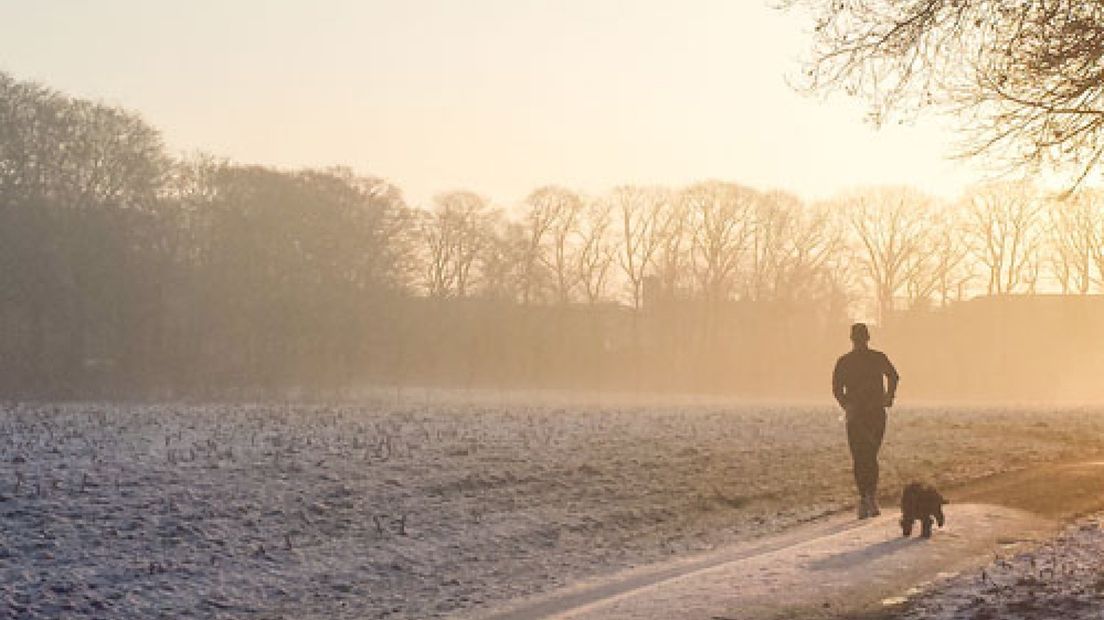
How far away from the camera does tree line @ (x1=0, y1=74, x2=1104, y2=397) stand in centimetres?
4506

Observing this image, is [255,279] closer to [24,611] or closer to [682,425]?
[682,425]

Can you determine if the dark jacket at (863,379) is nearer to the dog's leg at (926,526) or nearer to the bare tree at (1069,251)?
the dog's leg at (926,526)

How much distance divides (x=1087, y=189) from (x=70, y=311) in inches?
1542

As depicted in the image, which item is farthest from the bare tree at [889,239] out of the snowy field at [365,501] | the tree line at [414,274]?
the snowy field at [365,501]

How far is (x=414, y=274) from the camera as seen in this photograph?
70.7m

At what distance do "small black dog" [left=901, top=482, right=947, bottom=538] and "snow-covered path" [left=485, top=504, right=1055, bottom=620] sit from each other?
0.18 m

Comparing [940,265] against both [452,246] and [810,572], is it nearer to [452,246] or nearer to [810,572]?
[452,246]

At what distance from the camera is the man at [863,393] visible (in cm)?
1530

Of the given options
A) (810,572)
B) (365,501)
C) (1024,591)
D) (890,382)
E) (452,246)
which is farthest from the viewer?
(452,246)

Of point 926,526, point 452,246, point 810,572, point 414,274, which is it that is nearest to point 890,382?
point 926,526

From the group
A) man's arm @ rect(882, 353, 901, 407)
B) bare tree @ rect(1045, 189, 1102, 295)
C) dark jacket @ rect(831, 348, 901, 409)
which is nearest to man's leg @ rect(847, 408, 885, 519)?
dark jacket @ rect(831, 348, 901, 409)

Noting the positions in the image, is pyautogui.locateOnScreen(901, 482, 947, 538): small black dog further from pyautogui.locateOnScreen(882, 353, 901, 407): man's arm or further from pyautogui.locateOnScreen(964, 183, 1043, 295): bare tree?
pyautogui.locateOnScreen(964, 183, 1043, 295): bare tree

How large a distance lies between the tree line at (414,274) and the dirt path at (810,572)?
4.48 metres

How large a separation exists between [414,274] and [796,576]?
60293 millimetres
